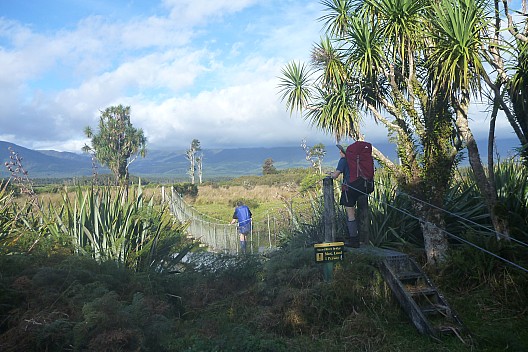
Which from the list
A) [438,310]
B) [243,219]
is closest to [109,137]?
[243,219]

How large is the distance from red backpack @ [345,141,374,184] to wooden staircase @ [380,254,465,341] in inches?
57.4

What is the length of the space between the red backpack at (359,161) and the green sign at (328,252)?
148 cm

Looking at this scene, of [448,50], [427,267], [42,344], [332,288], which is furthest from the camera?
[427,267]

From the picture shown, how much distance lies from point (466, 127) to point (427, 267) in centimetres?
232

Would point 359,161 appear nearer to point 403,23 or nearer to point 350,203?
point 350,203

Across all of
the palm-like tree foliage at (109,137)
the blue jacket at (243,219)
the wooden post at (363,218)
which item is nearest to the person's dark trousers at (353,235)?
the wooden post at (363,218)

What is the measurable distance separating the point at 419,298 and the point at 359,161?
2317mm

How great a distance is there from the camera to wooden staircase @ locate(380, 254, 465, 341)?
5332 millimetres

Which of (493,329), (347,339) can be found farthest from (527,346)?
(347,339)

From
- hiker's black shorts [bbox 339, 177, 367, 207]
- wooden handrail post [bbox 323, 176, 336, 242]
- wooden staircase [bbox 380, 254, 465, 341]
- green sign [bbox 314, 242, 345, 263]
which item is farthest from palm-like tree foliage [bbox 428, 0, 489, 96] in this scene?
green sign [bbox 314, 242, 345, 263]

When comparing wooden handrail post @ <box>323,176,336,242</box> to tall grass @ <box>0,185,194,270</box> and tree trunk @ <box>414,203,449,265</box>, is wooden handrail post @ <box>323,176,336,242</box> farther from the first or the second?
tall grass @ <box>0,185,194,270</box>

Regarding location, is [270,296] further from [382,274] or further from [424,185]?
[424,185]

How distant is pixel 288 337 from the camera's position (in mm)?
5434

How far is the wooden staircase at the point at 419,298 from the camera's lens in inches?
210
